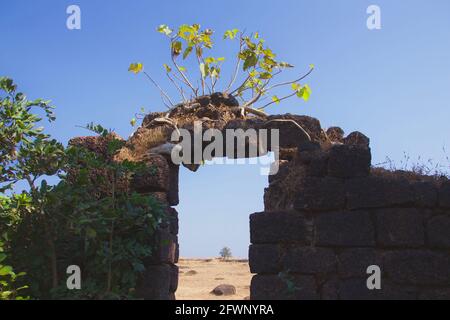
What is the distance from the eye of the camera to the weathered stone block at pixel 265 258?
6605mm

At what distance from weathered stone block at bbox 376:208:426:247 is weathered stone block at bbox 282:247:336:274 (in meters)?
0.68

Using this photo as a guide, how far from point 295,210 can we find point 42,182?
326 cm

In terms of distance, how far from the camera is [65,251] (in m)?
6.86

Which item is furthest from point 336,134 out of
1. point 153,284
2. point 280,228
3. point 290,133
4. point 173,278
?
point 153,284

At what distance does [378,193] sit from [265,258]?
1.67 meters

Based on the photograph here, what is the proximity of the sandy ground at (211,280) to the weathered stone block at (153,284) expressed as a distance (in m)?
5.45

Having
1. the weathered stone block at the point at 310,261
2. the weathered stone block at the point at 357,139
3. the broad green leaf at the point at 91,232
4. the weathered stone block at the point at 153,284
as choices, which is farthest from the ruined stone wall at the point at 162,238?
the weathered stone block at the point at 357,139

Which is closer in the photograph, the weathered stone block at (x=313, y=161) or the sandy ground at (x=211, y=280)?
the weathered stone block at (x=313, y=161)

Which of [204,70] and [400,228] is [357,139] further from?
[204,70]

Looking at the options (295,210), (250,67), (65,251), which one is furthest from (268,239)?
(250,67)

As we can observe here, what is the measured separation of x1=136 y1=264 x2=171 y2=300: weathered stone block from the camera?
21.9ft

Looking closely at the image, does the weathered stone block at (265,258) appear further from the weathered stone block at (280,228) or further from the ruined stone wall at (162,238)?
the ruined stone wall at (162,238)

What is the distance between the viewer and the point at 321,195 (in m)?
6.68
